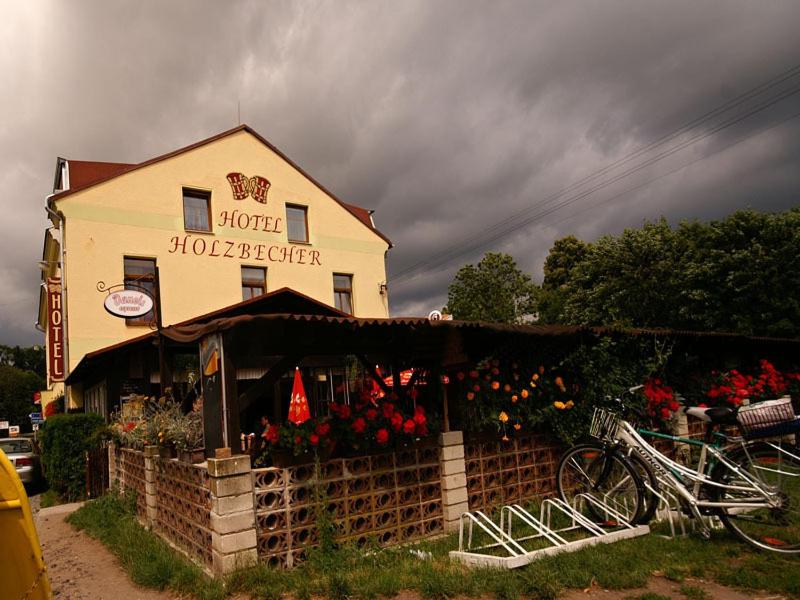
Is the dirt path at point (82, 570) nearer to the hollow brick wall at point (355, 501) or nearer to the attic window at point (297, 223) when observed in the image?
the hollow brick wall at point (355, 501)

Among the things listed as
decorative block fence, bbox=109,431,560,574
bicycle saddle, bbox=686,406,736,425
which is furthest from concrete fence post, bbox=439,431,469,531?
bicycle saddle, bbox=686,406,736,425

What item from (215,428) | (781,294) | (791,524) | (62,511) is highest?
(781,294)

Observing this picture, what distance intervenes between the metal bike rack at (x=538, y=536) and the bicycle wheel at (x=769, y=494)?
0.85 meters

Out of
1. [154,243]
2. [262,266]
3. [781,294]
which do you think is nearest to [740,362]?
[781,294]

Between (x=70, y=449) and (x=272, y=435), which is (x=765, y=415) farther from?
(x=70, y=449)

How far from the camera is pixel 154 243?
53.6ft

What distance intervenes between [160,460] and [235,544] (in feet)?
8.84

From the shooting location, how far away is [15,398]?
2290 inches

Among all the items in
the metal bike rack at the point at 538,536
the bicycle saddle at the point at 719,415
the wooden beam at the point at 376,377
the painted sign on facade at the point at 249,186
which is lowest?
the metal bike rack at the point at 538,536

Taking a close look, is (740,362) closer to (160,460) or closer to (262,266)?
(160,460)

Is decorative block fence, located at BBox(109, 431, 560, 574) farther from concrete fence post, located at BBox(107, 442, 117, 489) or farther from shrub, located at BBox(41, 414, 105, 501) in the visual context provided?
shrub, located at BBox(41, 414, 105, 501)

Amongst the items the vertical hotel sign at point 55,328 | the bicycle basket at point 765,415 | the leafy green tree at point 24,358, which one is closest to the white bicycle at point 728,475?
the bicycle basket at point 765,415

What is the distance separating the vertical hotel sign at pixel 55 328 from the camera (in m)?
15.2

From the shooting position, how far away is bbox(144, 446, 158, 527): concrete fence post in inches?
290
